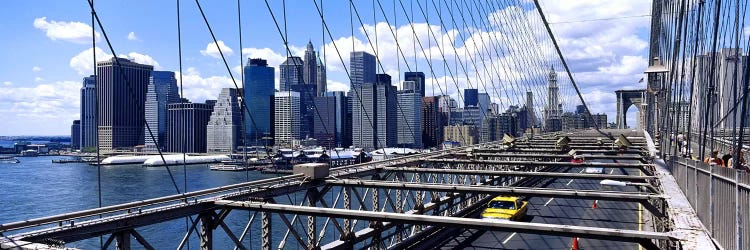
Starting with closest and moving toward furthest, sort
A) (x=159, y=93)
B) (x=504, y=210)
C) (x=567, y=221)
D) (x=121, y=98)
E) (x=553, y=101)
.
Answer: (x=504, y=210) < (x=567, y=221) < (x=159, y=93) < (x=121, y=98) < (x=553, y=101)

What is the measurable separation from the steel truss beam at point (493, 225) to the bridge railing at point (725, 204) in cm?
71

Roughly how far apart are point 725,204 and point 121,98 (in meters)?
92.3

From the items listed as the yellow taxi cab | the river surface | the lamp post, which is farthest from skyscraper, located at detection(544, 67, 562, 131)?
the yellow taxi cab

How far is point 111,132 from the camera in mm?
129375

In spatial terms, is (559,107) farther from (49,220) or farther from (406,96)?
(49,220)

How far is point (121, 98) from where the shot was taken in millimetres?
88438

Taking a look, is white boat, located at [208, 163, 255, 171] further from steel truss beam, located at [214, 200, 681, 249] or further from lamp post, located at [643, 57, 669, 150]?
steel truss beam, located at [214, 200, 681, 249]

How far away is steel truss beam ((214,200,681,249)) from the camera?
7.99m

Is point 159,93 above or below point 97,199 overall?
above

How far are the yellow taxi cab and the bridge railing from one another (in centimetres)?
1318

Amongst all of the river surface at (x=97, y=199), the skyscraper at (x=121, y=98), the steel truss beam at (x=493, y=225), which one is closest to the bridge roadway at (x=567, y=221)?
the steel truss beam at (x=493, y=225)

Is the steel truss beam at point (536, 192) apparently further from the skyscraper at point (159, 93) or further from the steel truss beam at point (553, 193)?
the skyscraper at point (159, 93)

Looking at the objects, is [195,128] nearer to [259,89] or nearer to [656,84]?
[259,89]

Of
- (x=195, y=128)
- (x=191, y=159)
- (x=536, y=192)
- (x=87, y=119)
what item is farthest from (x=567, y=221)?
(x=87, y=119)
